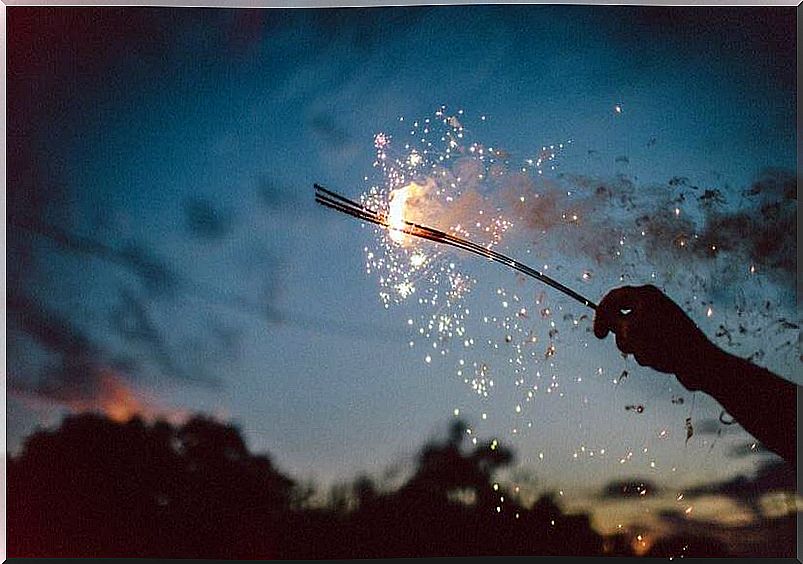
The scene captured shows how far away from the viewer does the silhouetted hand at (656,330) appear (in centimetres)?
328

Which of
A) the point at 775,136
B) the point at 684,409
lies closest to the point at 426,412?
the point at 684,409

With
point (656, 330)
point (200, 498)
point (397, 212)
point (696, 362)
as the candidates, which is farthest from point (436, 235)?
point (200, 498)

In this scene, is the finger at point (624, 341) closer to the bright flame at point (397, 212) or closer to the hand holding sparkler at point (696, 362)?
the hand holding sparkler at point (696, 362)

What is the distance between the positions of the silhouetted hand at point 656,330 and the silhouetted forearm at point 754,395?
1.9 inches

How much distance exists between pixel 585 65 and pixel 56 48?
1862mm

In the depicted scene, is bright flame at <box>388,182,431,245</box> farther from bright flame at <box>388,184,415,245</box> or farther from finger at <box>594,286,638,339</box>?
finger at <box>594,286,638,339</box>

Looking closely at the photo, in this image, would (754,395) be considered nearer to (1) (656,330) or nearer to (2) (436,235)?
(1) (656,330)

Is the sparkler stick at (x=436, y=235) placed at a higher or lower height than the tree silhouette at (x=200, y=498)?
higher

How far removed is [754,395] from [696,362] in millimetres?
237

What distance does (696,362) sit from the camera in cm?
329

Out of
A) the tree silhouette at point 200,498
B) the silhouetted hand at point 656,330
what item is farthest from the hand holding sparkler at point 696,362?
the tree silhouette at point 200,498

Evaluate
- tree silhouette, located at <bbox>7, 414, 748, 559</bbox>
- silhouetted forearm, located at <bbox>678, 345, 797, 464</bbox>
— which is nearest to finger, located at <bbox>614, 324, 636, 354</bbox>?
silhouetted forearm, located at <bbox>678, 345, 797, 464</bbox>

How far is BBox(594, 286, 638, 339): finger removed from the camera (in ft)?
10.8

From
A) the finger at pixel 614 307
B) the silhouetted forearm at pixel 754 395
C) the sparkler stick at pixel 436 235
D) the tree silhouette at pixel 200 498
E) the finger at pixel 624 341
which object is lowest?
the tree silhouette at pixel 200 498
